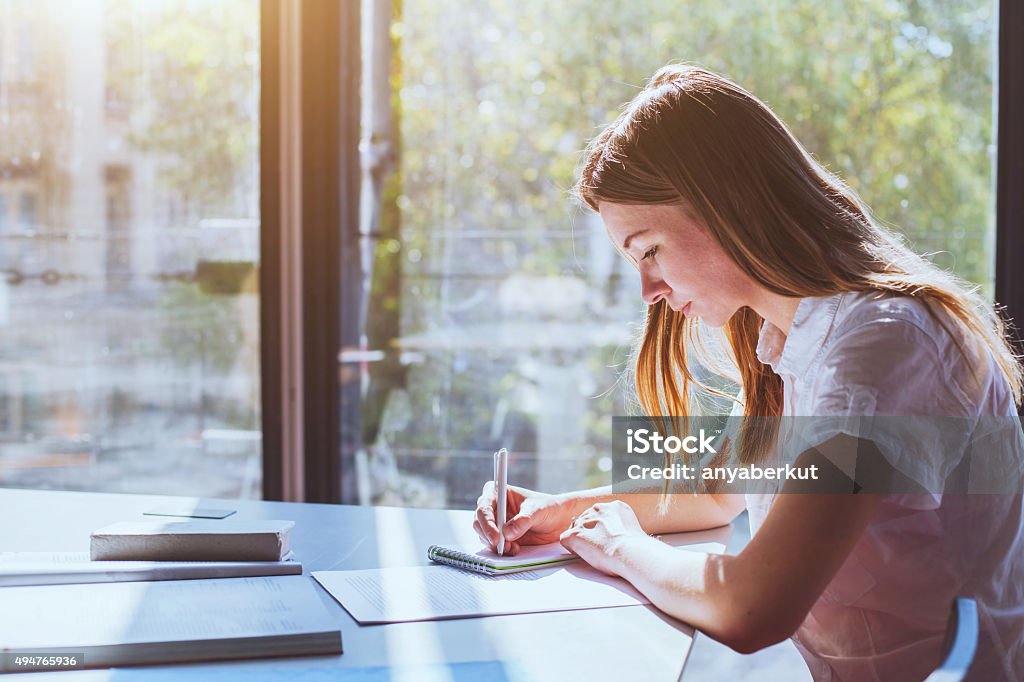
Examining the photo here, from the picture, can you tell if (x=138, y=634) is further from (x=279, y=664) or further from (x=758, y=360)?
(x=758, y=360)

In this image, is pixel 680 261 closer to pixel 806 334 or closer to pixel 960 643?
pixel 806 334

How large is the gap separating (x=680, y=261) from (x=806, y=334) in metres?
0.20

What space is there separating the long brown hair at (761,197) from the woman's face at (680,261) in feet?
0.08

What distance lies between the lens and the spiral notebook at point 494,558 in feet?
4.27

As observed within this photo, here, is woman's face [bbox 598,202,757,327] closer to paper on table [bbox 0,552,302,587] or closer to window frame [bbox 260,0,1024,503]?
paper on table [bbox 0,552,302,587]

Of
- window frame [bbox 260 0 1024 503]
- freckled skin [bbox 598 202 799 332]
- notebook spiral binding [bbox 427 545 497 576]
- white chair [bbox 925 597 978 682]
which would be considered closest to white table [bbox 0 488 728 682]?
notebook spiral binding [bbox 427 545 497 576]

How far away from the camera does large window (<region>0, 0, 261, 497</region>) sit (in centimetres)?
269

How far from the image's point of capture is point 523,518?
1.41 m

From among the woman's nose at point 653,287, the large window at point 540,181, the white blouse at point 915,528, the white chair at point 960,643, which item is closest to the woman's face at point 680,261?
the woman's nose at point 653,287

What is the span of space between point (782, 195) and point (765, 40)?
4.90 ft

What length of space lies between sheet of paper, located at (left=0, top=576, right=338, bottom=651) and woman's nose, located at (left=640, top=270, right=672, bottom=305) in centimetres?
59

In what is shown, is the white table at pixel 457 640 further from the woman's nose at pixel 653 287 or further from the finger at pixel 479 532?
the woman's nose at pixel 653 287

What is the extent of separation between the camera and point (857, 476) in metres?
1.03

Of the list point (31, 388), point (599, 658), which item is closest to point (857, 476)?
point (599, 658)
